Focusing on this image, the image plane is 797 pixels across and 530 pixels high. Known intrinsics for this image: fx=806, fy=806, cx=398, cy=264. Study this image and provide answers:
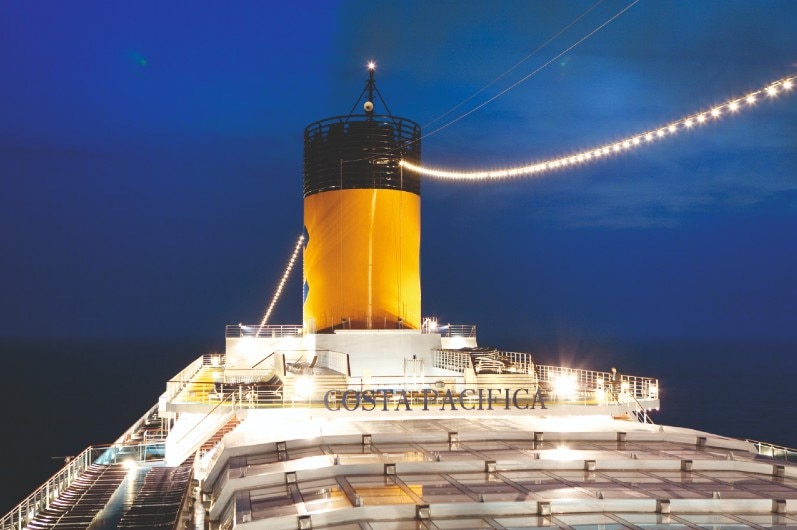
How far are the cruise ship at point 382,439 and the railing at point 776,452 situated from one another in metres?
0.10

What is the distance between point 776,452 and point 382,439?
8.38 m

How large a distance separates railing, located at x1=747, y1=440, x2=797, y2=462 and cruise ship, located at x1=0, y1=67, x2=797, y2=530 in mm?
98

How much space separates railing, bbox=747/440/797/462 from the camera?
1581cm

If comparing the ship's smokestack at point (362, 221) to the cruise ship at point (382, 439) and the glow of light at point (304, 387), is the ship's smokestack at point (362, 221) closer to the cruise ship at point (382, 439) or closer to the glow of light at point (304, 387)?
the cruise ship at point (382, 439)

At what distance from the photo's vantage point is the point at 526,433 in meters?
15.5

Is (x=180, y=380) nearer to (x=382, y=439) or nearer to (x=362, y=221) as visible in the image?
(x=362, y=221)

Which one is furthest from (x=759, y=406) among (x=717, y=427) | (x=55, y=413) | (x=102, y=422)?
(x=55, y=413)

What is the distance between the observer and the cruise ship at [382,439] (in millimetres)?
10195

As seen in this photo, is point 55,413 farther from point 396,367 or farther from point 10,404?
point 396,367

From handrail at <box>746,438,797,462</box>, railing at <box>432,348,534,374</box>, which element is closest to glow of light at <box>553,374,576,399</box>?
railing at <box>432,348,534,374</box>

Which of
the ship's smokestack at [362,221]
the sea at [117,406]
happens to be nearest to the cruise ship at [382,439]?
the ship's smokestack at [362,221]

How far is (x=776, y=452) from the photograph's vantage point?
54.7 ft

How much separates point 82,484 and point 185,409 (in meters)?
3.88

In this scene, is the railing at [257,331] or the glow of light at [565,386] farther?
the railing at [257,331]
